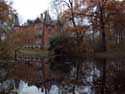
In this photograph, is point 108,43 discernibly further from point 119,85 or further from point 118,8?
point 119,85

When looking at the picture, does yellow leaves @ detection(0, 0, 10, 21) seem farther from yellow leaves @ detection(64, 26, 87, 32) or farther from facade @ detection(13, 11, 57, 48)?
facade @ detection(13, 11, 57, 48)

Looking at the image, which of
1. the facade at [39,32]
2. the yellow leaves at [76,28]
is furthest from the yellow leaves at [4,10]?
the facade at [39,32]

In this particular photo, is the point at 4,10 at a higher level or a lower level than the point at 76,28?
higher

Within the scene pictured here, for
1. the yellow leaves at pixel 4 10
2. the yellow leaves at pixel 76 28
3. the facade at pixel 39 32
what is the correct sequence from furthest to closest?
1. the facade at pixel 39 32
2. the yellow leaves at pixel 76 28
3. the yellow leaves at pixel 4 10

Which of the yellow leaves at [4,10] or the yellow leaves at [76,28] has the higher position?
the yellow leaves at [4,10]

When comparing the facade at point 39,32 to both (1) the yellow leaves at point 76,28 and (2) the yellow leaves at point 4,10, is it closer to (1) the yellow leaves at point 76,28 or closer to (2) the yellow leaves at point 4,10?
(1) the yellow leaves at point 76,28

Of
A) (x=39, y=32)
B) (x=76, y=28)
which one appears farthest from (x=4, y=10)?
(x=39, y=32)

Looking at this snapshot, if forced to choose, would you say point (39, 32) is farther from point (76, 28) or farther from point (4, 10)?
point (4, 10)

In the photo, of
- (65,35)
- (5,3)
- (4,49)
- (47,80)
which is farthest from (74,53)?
(47,80)

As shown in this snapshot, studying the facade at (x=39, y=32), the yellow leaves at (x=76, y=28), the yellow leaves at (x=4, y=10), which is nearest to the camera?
the yellow leaves at (x=4, y=10)

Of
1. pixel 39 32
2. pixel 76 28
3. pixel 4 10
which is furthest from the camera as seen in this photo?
pixel 39 32

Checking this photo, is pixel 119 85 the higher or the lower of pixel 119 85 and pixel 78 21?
the lower

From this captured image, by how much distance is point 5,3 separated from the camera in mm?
40781

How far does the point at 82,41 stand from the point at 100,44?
154 inches
